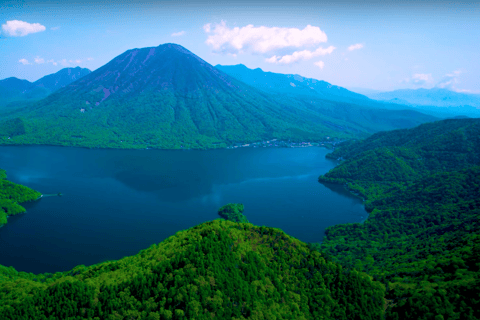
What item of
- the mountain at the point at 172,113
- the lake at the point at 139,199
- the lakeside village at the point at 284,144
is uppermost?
the mountain at the point at 172,113

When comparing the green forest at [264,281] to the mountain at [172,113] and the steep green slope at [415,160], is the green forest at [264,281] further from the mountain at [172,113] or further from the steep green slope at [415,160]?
the mountain at [172,113]

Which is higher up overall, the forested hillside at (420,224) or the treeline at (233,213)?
the forested hillside at (420,224)

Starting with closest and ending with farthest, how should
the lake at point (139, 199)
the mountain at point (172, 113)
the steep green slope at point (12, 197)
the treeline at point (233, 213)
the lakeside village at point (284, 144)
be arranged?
the lake at point (139, 199)
the treeline at point (233, 213)
the steep green slope at point (12, 197)
the mountain at point (172, 113)
the lakeside village at point (284, 144)

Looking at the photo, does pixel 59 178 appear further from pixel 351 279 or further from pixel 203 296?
pixel 351 279

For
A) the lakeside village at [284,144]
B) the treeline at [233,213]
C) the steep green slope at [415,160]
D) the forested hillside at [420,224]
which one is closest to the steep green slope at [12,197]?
the treeline at [233,213]

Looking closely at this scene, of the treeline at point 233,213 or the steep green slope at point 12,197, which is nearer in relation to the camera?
the treeline at point 233,213

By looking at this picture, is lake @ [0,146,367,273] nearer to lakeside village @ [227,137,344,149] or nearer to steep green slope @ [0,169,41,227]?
steep green slope @ [0,169,41,227]

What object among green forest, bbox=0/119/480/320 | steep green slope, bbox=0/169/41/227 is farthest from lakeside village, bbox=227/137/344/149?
green forest, bbox=0/119/480/320
